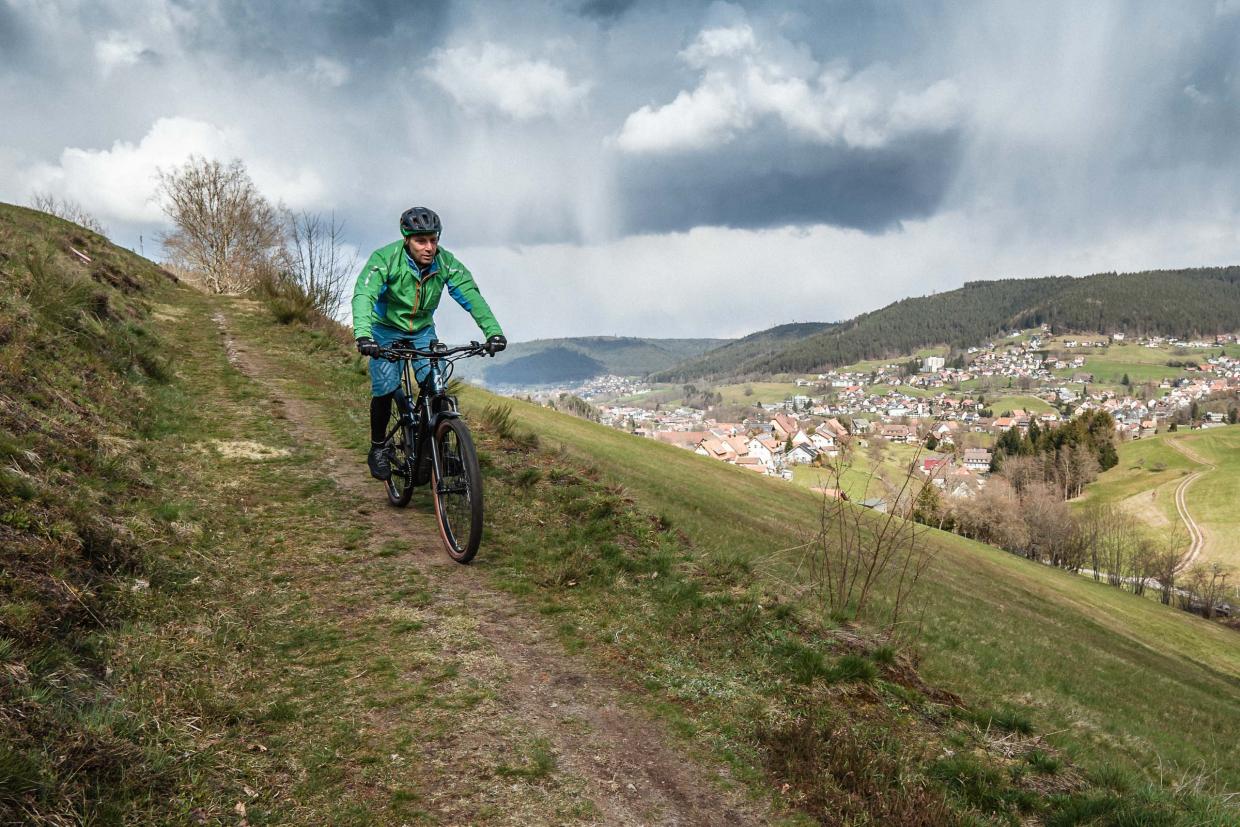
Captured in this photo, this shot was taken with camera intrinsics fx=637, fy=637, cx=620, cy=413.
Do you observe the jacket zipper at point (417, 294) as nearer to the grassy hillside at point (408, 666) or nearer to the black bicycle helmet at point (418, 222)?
the black bicycle helmet at point (418, 222)

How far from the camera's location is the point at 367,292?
249 inches

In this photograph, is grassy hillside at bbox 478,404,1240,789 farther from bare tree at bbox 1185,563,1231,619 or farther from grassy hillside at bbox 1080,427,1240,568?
grassy hillside at bbox 1080,427,1240,568

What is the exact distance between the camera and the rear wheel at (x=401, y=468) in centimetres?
705

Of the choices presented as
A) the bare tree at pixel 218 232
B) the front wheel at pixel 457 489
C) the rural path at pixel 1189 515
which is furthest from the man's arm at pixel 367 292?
the rural path at pixel 1189 515

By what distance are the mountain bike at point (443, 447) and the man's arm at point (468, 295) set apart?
18.0 inches

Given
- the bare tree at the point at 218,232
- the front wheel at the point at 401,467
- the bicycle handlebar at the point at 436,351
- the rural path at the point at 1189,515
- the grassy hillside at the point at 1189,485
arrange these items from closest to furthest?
the bicycle handlebar at the point at 436,351, the front wheel at the point at 401,467, the bare tree at the point at 218,232, the rural path at the point at 1189,515, the grassy hillside at the point at 1189,485

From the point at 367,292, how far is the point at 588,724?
456cm

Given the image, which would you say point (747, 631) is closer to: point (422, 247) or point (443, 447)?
point (443, 447)

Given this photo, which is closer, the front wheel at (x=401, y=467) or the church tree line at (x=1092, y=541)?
the front wheel at (x=401, y=467)

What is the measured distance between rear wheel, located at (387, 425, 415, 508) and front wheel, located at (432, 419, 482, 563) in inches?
27.8

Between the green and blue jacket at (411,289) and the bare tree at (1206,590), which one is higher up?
the green and blue jacket at (411,289)

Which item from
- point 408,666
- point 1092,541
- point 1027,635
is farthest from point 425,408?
point 1092,541

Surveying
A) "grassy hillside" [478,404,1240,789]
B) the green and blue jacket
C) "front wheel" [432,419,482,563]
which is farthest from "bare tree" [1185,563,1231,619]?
the green and blue jacket

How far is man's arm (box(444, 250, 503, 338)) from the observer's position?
6730 millimetres
